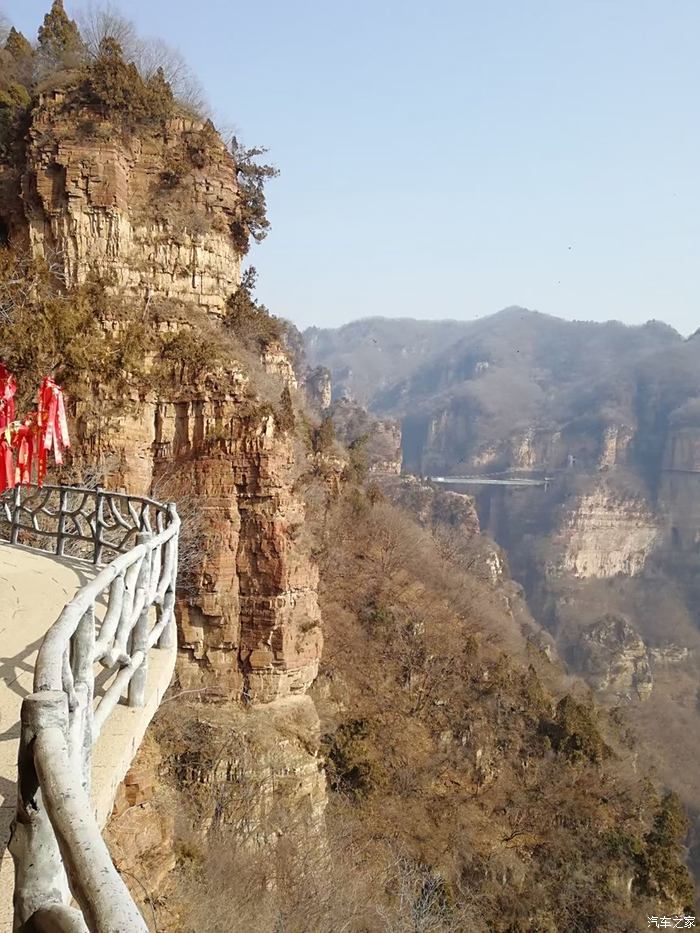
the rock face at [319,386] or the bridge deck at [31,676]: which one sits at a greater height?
the rock face at [319,386]

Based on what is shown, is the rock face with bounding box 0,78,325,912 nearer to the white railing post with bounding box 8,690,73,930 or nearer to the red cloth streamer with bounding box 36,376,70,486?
the red cloth streamer with bounding box 36,376,70,486

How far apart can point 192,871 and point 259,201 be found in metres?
17.9

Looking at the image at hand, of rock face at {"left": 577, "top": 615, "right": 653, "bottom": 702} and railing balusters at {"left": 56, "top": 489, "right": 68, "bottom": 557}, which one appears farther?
rock face at {"left": 577, "top": 615, "right": 653, "bottom": 702}

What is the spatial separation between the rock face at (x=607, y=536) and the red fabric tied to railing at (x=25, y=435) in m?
103

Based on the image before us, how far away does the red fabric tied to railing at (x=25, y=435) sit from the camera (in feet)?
33.3

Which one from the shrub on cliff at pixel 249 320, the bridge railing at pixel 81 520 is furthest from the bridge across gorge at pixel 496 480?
the bridge railing at pixel 81 520

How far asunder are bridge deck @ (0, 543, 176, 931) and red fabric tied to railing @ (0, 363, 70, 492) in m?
2.21

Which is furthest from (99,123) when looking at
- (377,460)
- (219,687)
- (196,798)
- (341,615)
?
(377,460)

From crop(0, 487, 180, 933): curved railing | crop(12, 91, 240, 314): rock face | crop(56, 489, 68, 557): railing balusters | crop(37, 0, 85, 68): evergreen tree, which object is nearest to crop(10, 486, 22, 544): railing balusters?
crop(56, 489, 68, 557): railing balusters

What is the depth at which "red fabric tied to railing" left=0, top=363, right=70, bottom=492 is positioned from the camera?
10.1 meters

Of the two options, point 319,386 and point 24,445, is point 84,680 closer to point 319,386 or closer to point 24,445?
point 24,445

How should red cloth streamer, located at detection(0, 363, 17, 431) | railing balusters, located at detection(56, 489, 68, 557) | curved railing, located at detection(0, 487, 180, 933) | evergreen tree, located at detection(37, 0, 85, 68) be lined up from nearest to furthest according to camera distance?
1. curved railing, located at detection(0, 487, 180, 933)
2. railing balusters, located at detection(56, 489, 68, 557)
3. red cloth streamer, located at detection(0, 363, 17, 431)
4. evergreen tree, located at detection(37, 0, 85, 68)

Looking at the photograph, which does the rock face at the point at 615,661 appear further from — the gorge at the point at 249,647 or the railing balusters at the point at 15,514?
the railing balusters at the point at 15,514

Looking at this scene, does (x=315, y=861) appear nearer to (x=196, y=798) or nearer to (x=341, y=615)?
(x=196, y=798)
